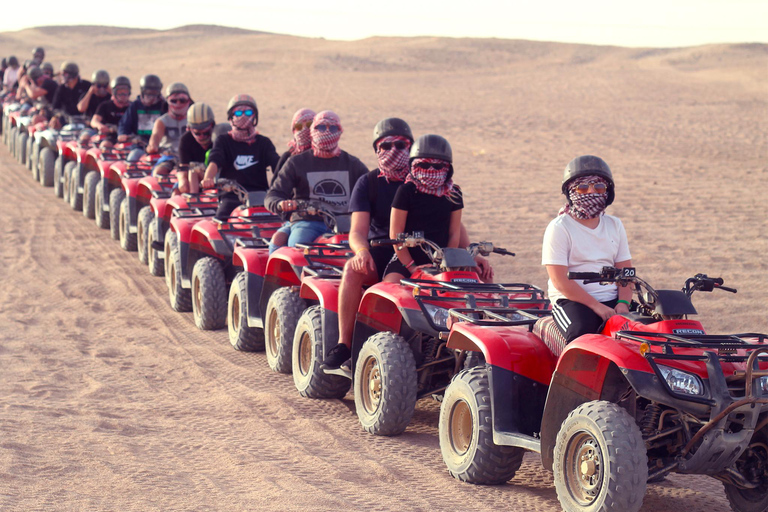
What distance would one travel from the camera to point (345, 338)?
279 inches

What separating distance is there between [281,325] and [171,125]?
638cm

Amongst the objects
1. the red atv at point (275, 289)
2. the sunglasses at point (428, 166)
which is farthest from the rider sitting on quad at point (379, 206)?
the red atv at point (275, 289)

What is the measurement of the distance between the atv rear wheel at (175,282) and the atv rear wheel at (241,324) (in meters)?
1.39

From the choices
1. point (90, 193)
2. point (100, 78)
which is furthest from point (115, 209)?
point (100, 78)

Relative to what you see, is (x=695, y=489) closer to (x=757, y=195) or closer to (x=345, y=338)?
(x=345, y=338)

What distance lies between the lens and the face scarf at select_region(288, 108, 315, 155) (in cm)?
956

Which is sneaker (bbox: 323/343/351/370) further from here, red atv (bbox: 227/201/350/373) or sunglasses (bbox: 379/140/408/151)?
sunglasses (bbox: 379/140/408/151)

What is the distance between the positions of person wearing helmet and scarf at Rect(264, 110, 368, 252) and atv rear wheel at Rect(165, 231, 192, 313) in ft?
6.12

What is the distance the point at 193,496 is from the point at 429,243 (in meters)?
2.13

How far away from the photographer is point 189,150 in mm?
11789

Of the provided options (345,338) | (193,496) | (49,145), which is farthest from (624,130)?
(193,496)

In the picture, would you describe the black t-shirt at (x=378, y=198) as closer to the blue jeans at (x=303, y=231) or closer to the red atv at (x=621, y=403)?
the blue jeans at (x=303, y=231)

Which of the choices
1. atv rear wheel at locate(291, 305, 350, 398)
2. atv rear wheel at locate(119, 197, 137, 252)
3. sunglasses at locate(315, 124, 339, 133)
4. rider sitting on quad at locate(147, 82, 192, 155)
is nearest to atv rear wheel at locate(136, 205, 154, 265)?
atv rear wheel at locate(119, 197, 137, 252)

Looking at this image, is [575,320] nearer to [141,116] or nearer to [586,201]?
[586,201]
